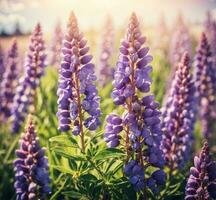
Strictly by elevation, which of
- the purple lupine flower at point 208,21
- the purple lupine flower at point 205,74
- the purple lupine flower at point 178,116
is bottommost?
the purple lupine flower at point 178,116

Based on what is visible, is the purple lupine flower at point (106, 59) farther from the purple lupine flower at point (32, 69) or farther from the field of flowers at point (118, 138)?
the field of flowers at point (118, 138)

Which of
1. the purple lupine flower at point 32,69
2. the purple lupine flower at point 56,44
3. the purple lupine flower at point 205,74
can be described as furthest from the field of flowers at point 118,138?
the purple lupine flower at point 56,44

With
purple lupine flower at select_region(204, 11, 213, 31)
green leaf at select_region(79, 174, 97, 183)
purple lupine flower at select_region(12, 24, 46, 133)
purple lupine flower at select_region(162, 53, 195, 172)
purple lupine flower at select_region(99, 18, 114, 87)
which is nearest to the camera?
green leaf at select_region(79, 174, 97, 183)

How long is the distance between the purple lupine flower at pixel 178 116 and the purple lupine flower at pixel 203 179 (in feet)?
3.93

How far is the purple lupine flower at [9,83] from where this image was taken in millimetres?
6469

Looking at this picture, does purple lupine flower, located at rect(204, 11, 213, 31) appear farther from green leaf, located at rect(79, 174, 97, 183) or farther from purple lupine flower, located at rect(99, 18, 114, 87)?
green leaf, located at rect(79, 174, 97, 183)

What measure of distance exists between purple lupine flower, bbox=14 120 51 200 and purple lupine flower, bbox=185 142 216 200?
123 centimetres

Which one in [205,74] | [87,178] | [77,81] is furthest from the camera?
[205,74]

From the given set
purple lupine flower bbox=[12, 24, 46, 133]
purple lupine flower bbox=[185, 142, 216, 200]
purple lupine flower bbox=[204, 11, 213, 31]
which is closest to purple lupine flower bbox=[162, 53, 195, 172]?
purple lupine flower bbox=[185, 142, 216, 200]

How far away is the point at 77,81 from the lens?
11.0 ft

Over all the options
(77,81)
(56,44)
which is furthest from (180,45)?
(77,81)

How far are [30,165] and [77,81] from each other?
0.82 m

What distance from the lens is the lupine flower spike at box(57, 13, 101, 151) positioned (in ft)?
10.9

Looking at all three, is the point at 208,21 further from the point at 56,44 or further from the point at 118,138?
the point at 118,138
